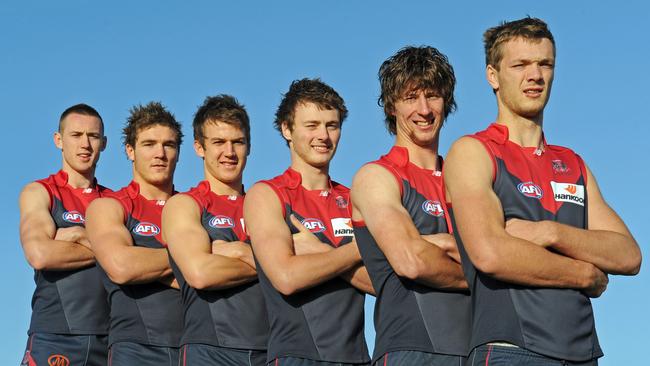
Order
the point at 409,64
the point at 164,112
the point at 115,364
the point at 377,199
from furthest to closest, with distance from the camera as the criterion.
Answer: the point at 164,112, the point at 115,364, the point at 409,64, the point at 377,199

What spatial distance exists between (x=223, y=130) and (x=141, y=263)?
1487mm

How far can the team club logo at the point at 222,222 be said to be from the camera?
31.0 feet

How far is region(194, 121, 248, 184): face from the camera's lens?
987cm

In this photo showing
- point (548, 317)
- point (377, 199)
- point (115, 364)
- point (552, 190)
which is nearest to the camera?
point (548, 317)

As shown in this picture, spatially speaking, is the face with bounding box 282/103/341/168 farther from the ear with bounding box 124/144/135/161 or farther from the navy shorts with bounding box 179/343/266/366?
the ear with bounding box 124/144/135/161

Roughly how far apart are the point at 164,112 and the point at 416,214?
190 inches

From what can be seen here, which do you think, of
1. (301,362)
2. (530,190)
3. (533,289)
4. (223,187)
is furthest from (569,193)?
(223,187)

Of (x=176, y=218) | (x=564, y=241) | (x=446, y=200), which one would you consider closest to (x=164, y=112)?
(x=176, y=218)

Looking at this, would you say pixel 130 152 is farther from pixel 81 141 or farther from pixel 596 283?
pixel 596 283

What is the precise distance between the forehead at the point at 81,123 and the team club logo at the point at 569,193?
6906 millimetres

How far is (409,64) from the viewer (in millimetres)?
7879

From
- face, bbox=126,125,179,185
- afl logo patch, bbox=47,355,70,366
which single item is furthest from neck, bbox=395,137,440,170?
afl logo patch, bbox=47,355,70,366

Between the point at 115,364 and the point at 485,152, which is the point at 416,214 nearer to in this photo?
the point at 485,152

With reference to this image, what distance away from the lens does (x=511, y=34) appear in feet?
22.6
